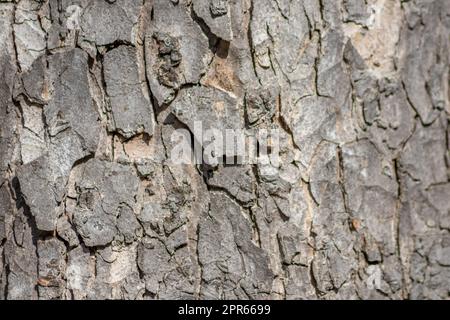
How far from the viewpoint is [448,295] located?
1.79 m

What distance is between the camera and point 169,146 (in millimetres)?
1452

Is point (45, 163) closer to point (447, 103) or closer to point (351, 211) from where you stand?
point (351, 211)

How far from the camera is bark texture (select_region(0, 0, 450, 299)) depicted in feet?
4.67

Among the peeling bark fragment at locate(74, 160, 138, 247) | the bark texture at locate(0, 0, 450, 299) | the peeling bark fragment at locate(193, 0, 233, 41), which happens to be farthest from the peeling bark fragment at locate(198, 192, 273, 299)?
the peeling bark fragment at locate(193, 0, 233, 41)

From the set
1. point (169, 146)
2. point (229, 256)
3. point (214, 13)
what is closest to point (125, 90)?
point (169, 146)

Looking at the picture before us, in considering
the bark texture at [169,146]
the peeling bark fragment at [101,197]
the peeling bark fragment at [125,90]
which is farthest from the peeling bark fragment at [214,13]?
the peeling bark fragment at [101,197]

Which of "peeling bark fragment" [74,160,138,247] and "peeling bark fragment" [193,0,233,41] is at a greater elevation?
"peeling bark fragment" [193,0,233,41]

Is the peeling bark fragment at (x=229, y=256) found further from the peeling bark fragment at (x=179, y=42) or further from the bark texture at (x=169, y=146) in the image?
the peeling bark fragment at (x=179, y=42)

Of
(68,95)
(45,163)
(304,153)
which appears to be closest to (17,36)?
(68,95)

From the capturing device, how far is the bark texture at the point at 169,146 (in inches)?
56.1

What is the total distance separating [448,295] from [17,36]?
1.34 meters

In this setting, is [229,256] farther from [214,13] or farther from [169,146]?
[214,13]

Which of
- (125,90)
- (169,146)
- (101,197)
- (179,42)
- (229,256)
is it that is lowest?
(229,256)

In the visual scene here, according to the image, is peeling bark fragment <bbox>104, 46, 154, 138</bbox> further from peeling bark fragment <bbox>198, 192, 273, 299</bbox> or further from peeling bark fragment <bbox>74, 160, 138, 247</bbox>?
peeling bark fragment <bbox>198, 192, 273, 299</bbox>
